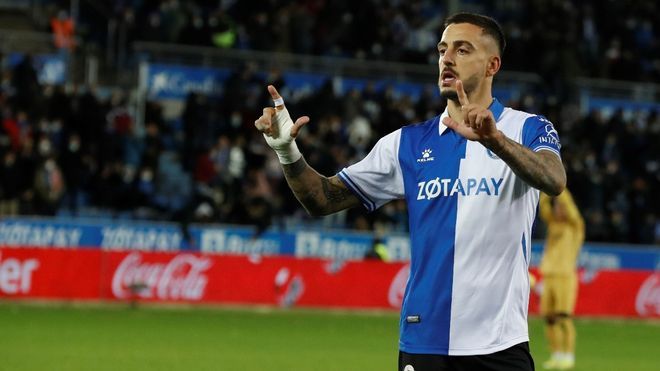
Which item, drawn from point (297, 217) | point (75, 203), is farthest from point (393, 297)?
point (75, 203)

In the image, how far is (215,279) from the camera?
2288cm

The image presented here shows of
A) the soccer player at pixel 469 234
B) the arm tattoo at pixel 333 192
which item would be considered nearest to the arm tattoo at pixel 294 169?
the arm tattoo at pixel 333 192

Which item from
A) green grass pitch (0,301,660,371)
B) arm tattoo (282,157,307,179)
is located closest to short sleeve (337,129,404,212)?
arm tattoo (282,157,307,179)

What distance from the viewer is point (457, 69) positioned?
17.3 ft

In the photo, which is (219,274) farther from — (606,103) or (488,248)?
(488,248)

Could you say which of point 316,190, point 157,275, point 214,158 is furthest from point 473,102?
point 214,158

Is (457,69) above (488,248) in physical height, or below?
above

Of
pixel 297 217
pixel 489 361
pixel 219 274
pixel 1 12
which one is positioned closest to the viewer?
pixel 489 361

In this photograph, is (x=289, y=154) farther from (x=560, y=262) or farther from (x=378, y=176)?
A: (x=560, y=262)

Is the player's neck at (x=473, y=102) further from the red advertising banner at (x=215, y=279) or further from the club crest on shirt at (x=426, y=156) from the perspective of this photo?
the red advertising banner at (x=215, y=279)

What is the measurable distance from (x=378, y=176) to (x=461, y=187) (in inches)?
21.3

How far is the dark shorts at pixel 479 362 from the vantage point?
514cm

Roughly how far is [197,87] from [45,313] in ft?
28.0

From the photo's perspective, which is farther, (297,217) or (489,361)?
(297,217)
